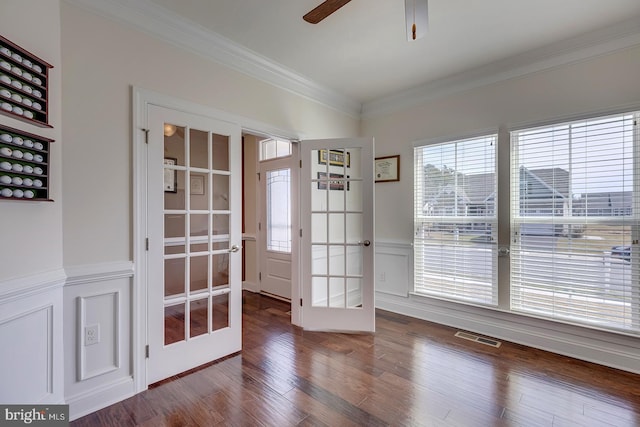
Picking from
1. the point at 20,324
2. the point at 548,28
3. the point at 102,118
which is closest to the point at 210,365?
the point at 20,324

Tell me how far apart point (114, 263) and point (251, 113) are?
1668 millimetres

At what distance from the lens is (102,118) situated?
1.87 metres

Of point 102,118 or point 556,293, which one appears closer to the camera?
point 102,118

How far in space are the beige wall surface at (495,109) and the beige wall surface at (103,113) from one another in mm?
2400

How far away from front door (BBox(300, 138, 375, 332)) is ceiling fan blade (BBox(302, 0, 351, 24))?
142 centimetres

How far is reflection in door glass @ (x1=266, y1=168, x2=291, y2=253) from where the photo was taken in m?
4.12

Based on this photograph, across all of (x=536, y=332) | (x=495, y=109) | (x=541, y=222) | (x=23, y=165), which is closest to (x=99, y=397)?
(x=23, y=165)

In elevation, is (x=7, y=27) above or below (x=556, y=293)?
above

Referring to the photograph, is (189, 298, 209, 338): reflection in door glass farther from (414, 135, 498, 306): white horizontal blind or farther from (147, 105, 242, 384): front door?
(414, 135, 498, 306): white horizontal blind

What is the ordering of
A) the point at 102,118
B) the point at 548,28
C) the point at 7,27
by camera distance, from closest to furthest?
the point at 7,27 < the point at 102,118 < the point at 548,28

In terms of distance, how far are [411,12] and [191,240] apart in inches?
84.1

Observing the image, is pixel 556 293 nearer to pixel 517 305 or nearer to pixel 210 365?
pixel 517 305

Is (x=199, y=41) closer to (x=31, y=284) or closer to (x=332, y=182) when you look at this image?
(x=332, y=182)

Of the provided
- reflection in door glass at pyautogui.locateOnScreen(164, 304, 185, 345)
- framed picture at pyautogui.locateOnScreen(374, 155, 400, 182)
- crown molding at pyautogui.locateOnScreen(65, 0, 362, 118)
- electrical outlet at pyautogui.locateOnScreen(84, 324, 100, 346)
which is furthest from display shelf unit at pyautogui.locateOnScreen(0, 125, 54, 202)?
framed picture at pyautogui.locateOnScreen(374, 155, 400, 182)
